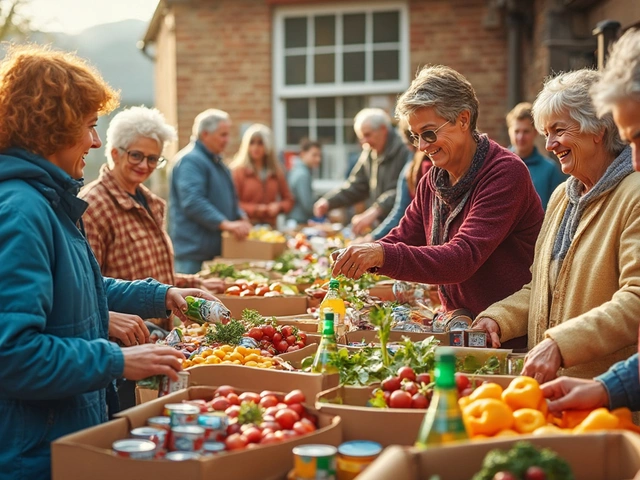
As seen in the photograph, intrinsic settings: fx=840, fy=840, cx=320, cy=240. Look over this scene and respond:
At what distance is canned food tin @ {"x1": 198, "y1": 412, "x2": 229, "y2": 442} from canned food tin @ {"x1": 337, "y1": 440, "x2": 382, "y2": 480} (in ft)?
1.12

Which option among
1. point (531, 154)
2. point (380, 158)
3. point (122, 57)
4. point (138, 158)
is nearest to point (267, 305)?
point (138, 158)

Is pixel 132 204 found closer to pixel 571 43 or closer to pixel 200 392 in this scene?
pixel 200 392

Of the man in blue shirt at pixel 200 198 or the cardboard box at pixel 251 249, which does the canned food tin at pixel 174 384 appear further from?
the man in blue shirt at pixel 200 198

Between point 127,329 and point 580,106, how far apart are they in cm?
182

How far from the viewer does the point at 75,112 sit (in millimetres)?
2461

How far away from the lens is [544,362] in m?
2.67

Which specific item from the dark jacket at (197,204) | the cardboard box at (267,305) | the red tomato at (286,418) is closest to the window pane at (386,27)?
the dark jacket at (197,204)

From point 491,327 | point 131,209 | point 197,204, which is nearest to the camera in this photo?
point 491,327

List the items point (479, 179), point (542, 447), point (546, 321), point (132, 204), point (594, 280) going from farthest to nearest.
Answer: point (132, 204) < point (479, 179) < point (546, 321) < point (594, 280) < point (542, 447)

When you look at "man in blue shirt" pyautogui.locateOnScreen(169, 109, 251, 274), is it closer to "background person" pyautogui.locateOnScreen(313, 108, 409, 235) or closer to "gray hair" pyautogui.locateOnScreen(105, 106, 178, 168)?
"background person" pyautogui.locateOnScreen(313, 108, 409, 235)

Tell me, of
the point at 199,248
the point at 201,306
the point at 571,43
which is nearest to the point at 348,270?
the point at 201,306

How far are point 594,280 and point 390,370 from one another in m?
0.83

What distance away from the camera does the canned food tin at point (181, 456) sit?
6.74 ft

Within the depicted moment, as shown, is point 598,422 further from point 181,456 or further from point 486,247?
point 486,247
